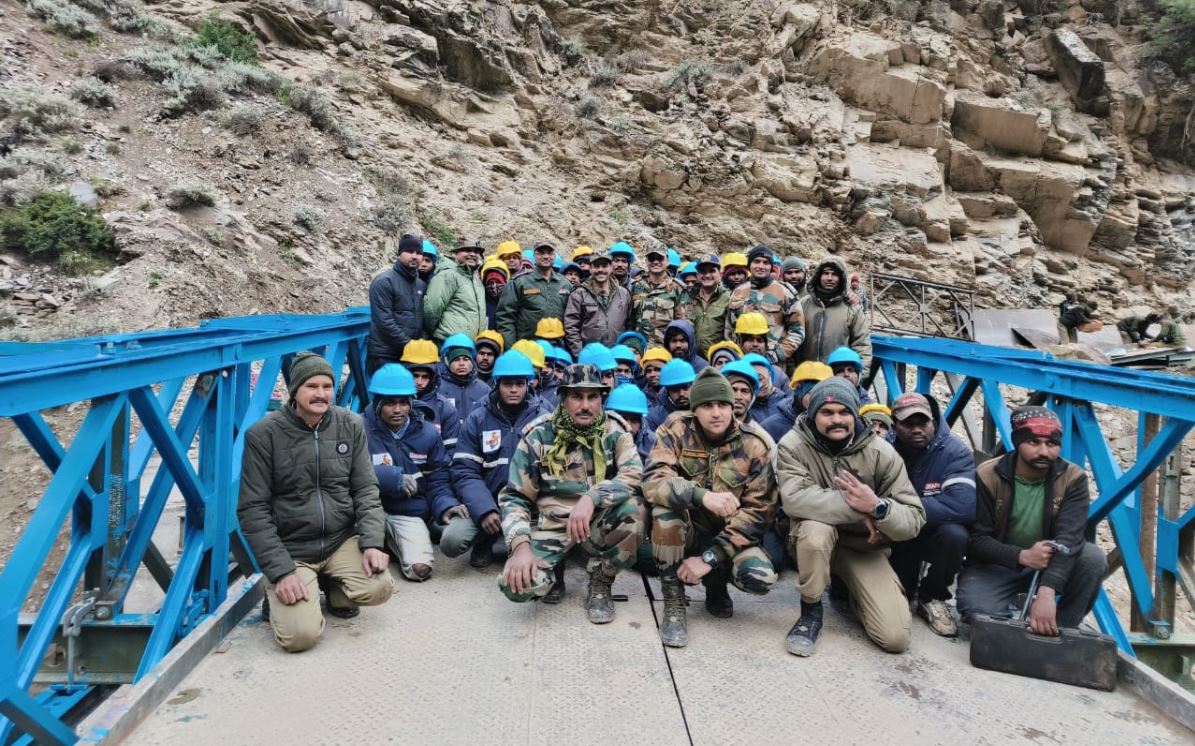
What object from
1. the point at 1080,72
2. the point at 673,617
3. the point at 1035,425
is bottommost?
the point at 673,617

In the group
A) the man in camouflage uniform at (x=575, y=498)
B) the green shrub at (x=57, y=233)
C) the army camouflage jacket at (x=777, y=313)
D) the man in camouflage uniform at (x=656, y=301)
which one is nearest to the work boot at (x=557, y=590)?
the man in camouflage uniform at (x=575, y=498)

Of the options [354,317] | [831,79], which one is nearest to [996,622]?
[354,317]

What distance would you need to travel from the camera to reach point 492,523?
3660 mm

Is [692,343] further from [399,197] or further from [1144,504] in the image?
[399,197]

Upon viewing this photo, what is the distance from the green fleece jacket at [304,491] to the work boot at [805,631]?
2.10 m

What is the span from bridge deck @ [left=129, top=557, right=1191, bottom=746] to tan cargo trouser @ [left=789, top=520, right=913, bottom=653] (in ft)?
0.36

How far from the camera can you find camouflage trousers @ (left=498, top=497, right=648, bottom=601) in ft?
10.3

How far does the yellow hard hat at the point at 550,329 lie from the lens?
19.4 feet

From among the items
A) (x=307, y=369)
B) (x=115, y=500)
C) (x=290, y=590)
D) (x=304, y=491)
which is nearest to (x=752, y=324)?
(x=307, y=369)

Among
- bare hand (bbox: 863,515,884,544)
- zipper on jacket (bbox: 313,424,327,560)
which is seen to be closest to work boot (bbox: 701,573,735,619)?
bare hand (bbox: 863,515,884,544)

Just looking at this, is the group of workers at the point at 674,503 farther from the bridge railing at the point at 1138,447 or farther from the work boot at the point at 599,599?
the bridge railing at the point at 1138,447

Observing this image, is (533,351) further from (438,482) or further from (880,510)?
(880,510)

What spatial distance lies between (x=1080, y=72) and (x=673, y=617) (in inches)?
927

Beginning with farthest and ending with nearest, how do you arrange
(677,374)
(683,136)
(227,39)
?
(683,136), (227,39), (677,374)
